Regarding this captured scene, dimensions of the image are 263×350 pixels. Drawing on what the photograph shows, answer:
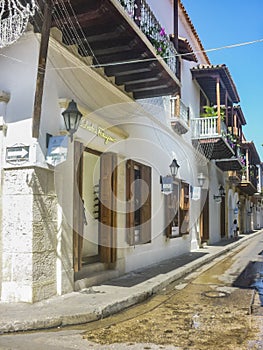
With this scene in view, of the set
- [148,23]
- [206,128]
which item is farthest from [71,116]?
[206,128]

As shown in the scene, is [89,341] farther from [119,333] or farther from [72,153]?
[72,153]

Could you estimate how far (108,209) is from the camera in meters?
8.25

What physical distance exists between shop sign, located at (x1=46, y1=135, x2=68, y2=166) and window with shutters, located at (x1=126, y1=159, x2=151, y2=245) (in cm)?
298

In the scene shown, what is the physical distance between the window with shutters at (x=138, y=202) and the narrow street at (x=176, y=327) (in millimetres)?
1875

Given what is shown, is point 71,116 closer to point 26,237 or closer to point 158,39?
point 26,237

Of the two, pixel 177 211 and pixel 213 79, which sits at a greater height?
pixel 213 79

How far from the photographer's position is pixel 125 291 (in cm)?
677

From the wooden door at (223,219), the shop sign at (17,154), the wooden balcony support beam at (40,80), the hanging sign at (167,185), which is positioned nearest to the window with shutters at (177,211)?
the hanging sign at (167,185)

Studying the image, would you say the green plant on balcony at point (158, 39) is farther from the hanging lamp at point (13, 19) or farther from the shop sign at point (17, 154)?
the shop sign at point (17, 154)

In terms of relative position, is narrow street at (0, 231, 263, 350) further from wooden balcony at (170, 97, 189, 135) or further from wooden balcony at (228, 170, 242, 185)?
wooden balcony at (228, 170, 242, 185)

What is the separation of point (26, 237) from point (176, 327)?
8.13 feet

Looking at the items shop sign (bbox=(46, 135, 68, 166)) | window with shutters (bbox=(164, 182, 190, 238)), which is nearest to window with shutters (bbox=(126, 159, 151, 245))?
window with shutters (bbox=(164, 182, 190, 238))

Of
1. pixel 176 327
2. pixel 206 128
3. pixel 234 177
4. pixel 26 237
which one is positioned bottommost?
pixel 176 327

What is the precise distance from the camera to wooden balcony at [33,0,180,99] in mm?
5820
